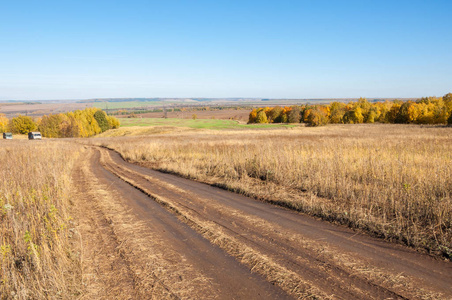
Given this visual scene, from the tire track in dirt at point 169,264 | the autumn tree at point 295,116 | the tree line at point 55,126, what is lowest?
the tree line at point 55,126

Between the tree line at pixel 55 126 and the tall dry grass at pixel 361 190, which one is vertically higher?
the tall dry grass at pixel 361 190


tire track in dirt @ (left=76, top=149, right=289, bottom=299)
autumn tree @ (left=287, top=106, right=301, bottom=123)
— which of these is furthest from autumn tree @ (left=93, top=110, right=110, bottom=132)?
tire track in dirt @ (left=76, top=149, right=289, bottom=299)

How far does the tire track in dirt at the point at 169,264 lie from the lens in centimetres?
403

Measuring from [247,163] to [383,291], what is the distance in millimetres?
10285

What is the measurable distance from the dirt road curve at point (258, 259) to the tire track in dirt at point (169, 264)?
2 centimetres

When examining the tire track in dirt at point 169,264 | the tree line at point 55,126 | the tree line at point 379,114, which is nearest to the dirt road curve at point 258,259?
the tire track in dirt at point 169,264

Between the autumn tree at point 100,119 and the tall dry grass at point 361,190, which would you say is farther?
the autumn tree at point 100,119

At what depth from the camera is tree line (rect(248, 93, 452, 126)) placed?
7656cm

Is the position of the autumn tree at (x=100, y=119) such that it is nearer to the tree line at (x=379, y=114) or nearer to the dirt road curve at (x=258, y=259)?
the tree line at (x=379, y=114)

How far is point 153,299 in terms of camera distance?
387 cm

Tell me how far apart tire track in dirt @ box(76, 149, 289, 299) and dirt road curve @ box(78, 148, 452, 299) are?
16 mm

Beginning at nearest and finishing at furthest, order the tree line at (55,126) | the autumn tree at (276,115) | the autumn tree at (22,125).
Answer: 1. the tree line at (55,126)
2. the autumn tree at (22,125)
3. the autumn tree at (276,115)

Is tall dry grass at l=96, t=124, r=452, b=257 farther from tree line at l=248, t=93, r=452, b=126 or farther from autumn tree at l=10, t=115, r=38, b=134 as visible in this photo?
autumn tree at l=10, t=115, r=38, b=134

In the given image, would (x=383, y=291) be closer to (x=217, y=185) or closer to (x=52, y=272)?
(x=52, y=272)
